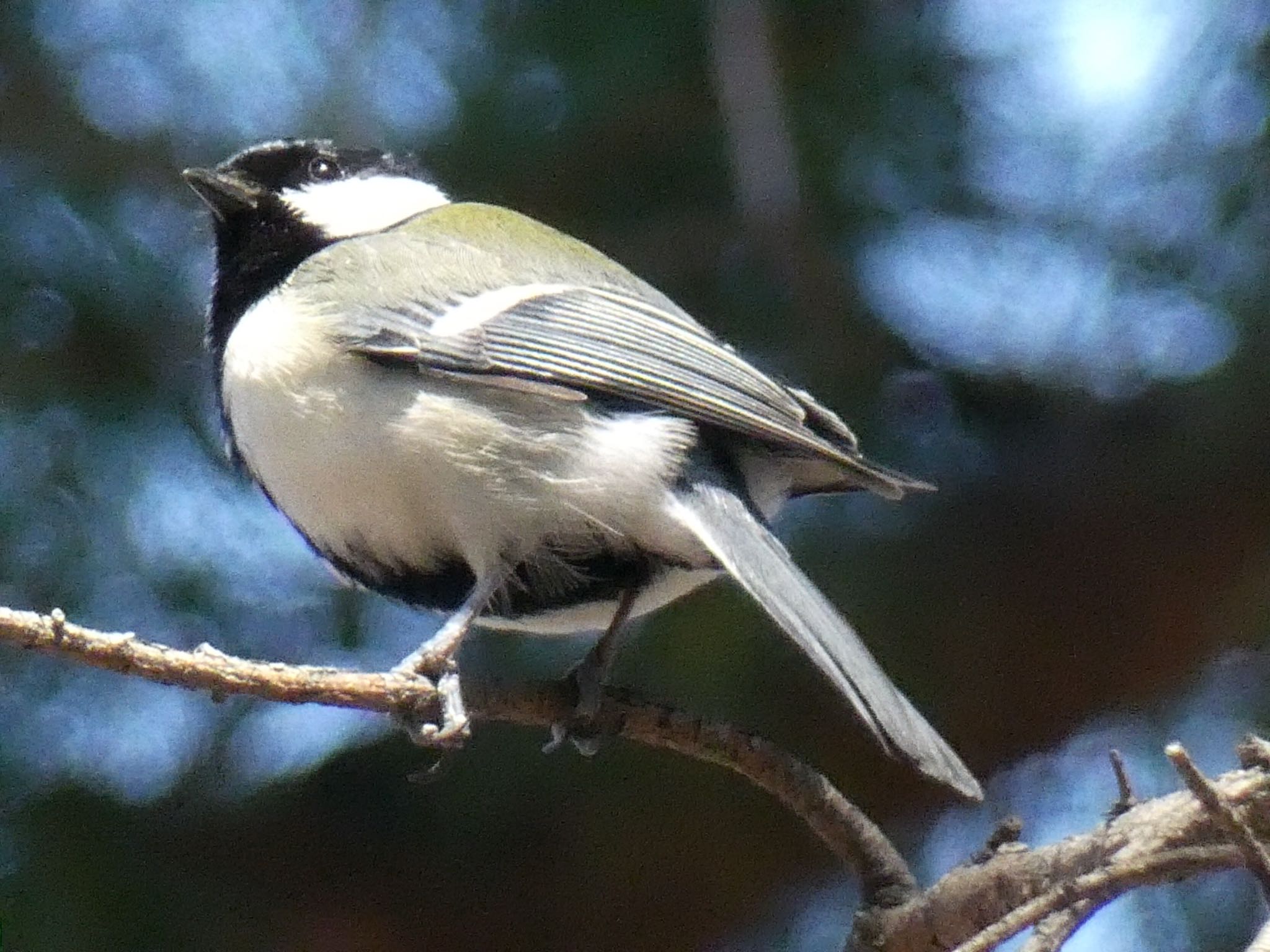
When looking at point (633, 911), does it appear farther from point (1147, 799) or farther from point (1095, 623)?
point (1147, 799)

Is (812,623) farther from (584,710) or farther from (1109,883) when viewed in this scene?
(1109,883)

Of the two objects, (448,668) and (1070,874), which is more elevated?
(1070,874)

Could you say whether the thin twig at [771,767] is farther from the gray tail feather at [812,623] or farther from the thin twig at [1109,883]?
the thin twig at [1109,883]

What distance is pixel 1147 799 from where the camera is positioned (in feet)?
3.40

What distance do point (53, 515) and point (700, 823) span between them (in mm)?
820

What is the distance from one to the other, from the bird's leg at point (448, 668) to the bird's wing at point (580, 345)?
193 millimetres

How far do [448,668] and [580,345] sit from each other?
355 mm

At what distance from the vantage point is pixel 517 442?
1.48 metres

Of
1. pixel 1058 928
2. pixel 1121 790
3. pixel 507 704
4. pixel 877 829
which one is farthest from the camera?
pixel 507 704

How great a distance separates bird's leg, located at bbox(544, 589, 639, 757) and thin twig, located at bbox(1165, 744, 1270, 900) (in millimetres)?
697

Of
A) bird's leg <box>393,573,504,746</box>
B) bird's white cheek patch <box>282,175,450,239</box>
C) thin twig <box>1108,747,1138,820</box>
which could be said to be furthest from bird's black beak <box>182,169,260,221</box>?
thin twig <box>1108,747,1138,820</box>

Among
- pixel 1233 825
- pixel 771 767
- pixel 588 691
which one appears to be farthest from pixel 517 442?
pixel 1233 825

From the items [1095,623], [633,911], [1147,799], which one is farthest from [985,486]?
[1147,799]

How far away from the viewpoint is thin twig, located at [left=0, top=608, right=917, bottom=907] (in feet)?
3.23
